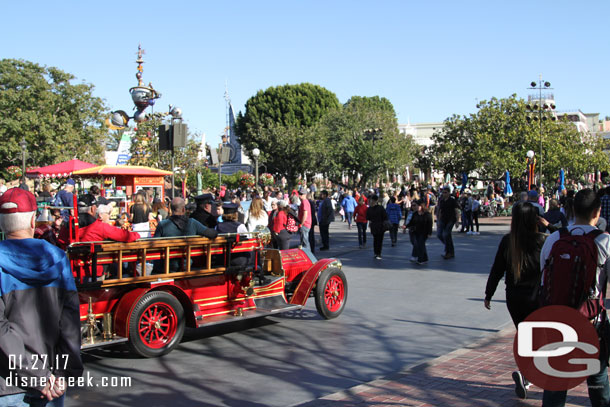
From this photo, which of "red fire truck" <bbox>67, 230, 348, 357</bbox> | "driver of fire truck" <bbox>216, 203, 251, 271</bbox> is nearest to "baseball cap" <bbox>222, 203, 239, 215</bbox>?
"driver of fire truck" <bbox>216, 203, 251, 271</bbox>

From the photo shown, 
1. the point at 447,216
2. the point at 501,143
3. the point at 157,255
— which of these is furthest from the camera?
the point at 501,143

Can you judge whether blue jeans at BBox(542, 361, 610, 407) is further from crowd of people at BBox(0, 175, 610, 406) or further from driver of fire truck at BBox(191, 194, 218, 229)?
driver of fire truck at BBox(191, 194, 218, 229)

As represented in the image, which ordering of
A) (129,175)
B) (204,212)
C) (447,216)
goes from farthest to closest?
(129,175), (447,216), (204,212)

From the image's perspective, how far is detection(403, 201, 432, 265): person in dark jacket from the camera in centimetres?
1348

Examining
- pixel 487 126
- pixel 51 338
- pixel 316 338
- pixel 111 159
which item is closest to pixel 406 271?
pixel 316 338

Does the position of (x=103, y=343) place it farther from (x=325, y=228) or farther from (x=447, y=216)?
(x=325, y=228)

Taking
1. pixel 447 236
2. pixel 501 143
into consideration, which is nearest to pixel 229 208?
pixel 447 236

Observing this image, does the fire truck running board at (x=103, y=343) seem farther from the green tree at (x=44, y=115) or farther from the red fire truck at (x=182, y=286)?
→ the green tree at (x=44, y=115)

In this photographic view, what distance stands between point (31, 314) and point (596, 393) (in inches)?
134

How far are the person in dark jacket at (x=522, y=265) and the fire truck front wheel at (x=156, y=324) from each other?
3533 mm

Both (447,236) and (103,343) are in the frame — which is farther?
(447,236)

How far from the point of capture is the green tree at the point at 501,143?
129 ft

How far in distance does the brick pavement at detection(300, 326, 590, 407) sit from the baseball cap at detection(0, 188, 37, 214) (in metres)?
2.85

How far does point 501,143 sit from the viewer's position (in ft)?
131
